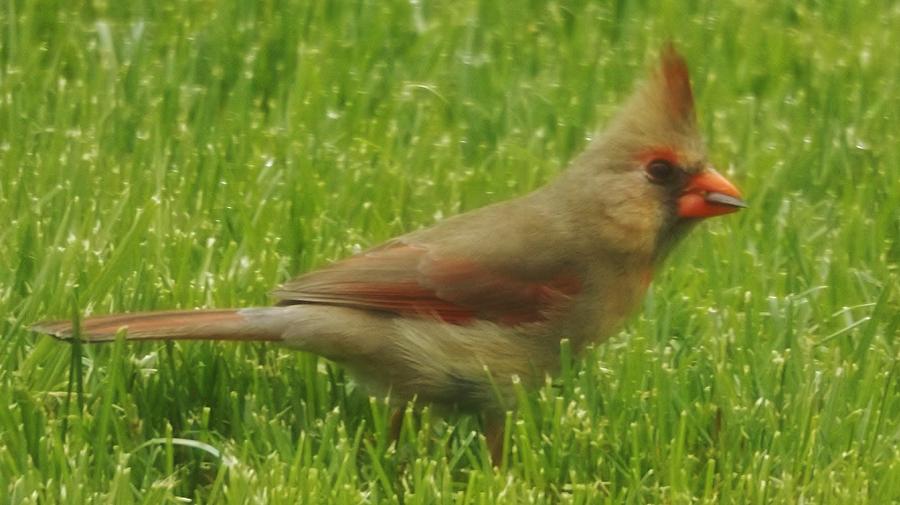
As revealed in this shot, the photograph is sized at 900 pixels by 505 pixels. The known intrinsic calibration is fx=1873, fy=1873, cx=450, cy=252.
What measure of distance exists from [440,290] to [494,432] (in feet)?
1.13

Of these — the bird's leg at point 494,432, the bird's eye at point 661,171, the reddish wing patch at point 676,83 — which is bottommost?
the bird's leg at point 494,432

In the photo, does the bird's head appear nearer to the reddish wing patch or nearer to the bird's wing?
the reddish wing patch

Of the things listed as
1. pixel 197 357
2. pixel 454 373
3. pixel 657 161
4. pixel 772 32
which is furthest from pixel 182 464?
pixel 772 32

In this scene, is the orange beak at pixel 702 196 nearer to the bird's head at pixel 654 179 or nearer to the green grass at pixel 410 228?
the bird's head at pixel 654 179

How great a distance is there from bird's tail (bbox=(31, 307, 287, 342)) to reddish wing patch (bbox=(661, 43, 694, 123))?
1011 mm

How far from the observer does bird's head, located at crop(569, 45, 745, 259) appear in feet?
14.1

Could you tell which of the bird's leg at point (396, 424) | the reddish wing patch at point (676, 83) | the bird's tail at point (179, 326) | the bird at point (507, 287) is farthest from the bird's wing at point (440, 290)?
the reddish wing patch at point (676, 83)

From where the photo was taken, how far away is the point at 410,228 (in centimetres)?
529

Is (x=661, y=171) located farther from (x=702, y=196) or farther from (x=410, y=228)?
(x=410, y=228)

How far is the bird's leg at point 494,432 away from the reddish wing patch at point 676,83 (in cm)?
81

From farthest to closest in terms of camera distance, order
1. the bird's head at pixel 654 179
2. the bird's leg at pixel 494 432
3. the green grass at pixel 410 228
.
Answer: the bird's head at pixel 654 179 < the bird's leg at pixel 494 432 < the green grass at pixel 410 228

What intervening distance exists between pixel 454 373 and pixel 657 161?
0.68 metres

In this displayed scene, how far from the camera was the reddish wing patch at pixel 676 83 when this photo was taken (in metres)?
4.21

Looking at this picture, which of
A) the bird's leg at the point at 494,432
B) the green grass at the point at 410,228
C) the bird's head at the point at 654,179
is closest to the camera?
the green grass at the point at 410,228
